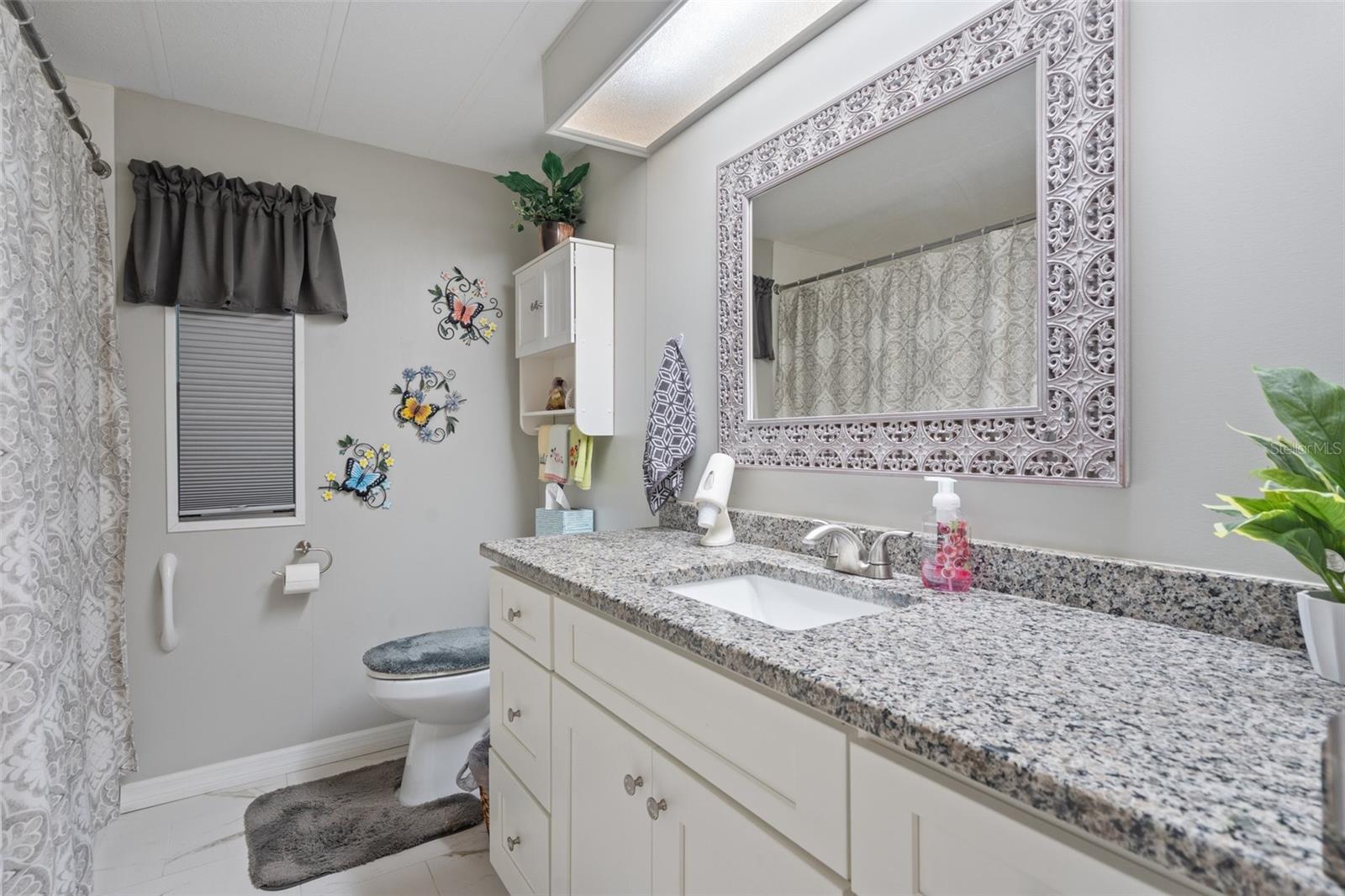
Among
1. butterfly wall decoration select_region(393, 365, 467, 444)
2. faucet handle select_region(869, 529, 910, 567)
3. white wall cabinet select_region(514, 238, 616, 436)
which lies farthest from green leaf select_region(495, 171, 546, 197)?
faucet handle select_region(869, 529, 910, 567)

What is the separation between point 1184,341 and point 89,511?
2.55m

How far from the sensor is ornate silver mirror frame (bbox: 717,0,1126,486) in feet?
3.17

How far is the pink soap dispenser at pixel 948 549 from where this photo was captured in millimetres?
1095

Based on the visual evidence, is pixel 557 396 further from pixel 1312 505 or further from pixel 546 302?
pixel 1312 505

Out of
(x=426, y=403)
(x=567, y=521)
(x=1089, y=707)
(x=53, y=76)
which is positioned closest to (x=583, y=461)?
(x=567, y=521)

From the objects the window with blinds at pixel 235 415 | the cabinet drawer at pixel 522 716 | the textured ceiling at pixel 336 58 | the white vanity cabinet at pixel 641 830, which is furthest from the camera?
the window with blinds at pixel 235 415

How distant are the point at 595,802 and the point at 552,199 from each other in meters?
1.99

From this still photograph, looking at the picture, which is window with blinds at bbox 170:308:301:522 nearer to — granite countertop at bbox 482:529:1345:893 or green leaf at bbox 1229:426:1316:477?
granite countertop at bbox 482:529:1345:893

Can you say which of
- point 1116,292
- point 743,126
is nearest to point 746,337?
point 743,126

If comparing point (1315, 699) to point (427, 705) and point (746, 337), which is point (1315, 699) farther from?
point (427, 705)

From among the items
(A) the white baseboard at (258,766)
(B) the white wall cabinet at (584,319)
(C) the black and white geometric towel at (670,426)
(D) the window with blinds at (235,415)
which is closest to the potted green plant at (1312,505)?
(C) the black and white geometric towel at (670,426)

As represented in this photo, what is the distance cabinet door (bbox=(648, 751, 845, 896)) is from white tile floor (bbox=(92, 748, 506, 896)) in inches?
44.0

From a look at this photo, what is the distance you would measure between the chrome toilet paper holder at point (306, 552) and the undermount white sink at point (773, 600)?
1749 millimetres

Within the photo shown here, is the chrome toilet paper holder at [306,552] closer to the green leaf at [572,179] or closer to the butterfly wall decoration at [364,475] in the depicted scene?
the butterfly wall decoration at [364,475]
